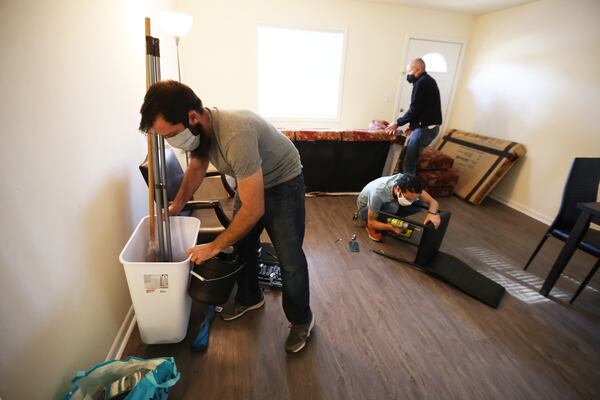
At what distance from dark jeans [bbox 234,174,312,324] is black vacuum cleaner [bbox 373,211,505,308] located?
3.14 feet

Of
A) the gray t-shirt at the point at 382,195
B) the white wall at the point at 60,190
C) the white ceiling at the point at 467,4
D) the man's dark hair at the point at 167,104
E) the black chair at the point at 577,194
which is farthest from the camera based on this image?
the white ceiling at the point at 467,4

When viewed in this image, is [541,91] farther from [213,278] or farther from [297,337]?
[213,278]

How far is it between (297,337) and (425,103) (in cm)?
271

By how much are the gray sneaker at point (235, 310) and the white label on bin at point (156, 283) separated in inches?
19.0

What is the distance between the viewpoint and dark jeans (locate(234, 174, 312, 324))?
1199 mm

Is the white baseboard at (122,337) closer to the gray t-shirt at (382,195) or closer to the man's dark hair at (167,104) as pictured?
the man's dark hair at (167,104)

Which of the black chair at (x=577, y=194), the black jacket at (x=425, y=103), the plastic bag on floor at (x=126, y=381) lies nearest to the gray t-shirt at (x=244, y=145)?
the plastic bag on floor at (x=126, y=381)

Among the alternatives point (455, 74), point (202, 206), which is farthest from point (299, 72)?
point (202, 206)

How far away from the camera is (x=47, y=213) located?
0.88 meters

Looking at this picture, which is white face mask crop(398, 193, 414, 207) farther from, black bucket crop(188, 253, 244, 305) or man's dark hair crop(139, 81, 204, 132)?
man's dark hair crop(139, 81, 204, 132)

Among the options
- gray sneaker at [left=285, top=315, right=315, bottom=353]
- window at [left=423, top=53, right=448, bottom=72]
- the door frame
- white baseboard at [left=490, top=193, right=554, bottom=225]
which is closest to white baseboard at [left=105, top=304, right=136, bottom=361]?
gray sneaker at [left=285, top=315, right=315, bottom=353]

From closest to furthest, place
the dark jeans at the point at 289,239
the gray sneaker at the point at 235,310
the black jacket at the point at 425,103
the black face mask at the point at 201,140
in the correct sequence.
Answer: the black face mask at the point at 201,140 < the dark jeans at the point at 289,239 < the gray sneaker at the point at 235,310 < the black jacket at the point at 425,103

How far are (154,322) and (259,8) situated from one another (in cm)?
377

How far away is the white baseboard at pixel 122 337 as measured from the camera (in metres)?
1.26
